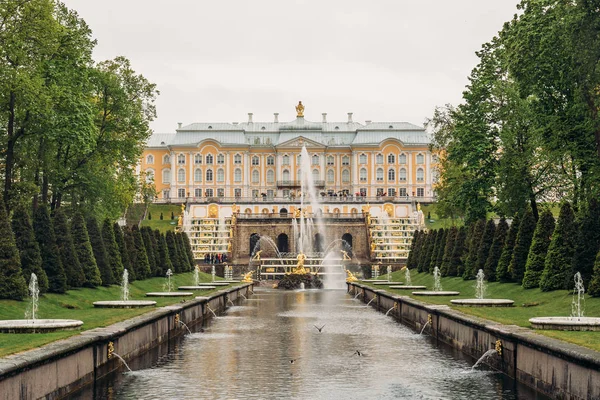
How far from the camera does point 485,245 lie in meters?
34.8

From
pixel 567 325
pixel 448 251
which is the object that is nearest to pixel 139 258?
pixel 448 251

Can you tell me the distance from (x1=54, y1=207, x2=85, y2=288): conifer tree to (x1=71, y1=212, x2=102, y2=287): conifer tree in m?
0.91

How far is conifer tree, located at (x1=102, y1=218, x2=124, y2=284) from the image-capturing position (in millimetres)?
32750

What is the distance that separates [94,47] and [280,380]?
29695 millimetres

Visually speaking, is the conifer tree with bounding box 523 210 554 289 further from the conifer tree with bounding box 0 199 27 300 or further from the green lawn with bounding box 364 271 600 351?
the conifer tree with bounding box 0 199 27 300

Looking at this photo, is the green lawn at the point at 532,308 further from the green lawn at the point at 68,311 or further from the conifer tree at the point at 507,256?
the green lawn at the point at 68,311

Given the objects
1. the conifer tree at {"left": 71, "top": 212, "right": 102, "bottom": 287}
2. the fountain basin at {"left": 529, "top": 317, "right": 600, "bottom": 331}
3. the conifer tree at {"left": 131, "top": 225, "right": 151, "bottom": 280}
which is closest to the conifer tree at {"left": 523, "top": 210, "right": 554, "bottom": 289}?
the fountain basin at {"left": 529, "top": 317, "right": 600, "bottom": 331}

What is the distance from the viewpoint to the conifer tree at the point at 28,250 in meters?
23.8

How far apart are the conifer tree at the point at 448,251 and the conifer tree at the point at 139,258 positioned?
14.3 m

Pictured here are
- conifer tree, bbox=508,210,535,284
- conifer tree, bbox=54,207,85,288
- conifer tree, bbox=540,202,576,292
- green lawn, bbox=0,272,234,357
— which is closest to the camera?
green lawn, bbox=0,272,234,357

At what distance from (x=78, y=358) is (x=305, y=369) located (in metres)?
4.40

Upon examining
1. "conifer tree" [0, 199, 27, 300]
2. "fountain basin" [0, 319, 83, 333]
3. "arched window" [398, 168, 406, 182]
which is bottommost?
"fountain basin" [0, 319, 83, 333]

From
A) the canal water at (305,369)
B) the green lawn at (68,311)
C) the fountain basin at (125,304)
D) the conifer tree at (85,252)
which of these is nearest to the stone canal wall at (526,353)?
the canal water at (305,369)

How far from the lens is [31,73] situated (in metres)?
33.5
